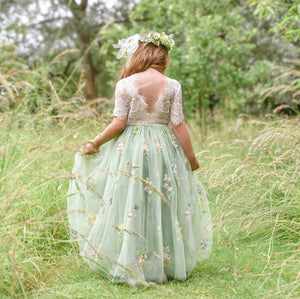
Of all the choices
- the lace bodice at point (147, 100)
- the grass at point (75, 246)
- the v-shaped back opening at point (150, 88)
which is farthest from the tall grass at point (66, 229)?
the v-shaped back opening at point (150, 88)

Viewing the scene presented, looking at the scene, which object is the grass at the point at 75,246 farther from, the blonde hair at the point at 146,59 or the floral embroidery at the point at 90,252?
the blonde hair at the point at 146,59

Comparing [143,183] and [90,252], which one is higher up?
[143,183]

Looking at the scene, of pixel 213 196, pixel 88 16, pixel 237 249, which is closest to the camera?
pixel 237 249

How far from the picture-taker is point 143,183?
10.4 feet

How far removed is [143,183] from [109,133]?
40cm

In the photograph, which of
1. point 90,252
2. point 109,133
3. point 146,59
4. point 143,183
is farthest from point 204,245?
point 146,59

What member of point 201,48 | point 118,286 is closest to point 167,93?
point 118,286

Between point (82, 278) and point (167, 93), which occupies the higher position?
point (167, 93)

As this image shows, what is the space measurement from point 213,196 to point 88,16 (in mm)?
10594

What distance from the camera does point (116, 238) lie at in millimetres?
3189

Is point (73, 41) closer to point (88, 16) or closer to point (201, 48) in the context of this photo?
point (88, 16)

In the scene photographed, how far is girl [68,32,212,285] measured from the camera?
3.16 m

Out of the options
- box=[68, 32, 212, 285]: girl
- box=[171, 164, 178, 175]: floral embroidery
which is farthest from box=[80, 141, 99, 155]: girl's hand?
box=[171, 164, 178, 175]: floral embroidery

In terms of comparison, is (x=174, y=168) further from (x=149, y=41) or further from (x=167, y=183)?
(x=149, y=41)
